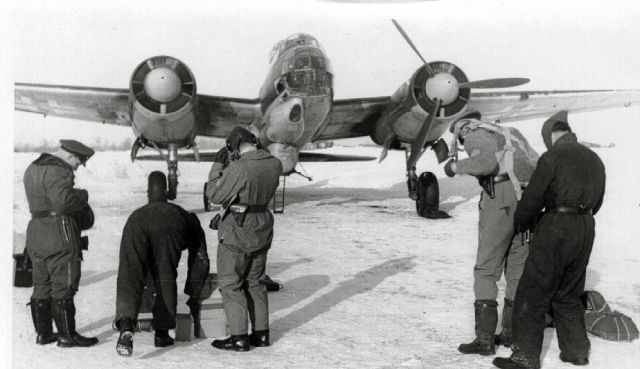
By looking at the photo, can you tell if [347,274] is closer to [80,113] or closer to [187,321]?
[187,321]

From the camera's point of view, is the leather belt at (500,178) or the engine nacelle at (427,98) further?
the engine nacelle at (427,98)

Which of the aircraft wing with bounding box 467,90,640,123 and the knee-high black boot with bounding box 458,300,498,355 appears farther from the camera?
the aircraft wing with bounding box 467,90,640,123

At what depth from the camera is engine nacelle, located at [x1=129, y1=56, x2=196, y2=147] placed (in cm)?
1127

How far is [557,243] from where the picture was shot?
13.6 feet

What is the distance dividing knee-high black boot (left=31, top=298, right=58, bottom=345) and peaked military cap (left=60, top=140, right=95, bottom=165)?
1.13 metres

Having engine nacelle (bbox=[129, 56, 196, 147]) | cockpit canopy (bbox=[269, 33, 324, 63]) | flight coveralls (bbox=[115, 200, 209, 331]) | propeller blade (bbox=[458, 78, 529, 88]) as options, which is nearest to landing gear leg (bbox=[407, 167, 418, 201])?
propeller blade (bbox=[458, 78, 529, 88])

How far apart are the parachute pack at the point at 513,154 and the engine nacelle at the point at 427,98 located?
7094 millimetres

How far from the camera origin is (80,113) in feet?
45.4

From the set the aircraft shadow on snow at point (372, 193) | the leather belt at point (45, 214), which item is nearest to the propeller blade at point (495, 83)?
the aircraft shadow on snow at point (372, 193)

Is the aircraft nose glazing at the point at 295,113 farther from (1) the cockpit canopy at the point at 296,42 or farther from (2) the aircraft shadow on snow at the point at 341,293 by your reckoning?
(2) the aircraft shadow on snow at the point at 341,293

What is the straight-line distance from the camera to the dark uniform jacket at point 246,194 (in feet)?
15.1

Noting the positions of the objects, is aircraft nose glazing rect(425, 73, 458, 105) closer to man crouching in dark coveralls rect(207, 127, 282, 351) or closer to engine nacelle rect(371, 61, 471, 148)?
engine nacelle rect(371, 61, 471, 148)

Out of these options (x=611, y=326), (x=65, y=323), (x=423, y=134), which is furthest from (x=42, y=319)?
(x=423, y=134)

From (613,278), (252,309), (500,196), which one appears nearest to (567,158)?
(500,196)
